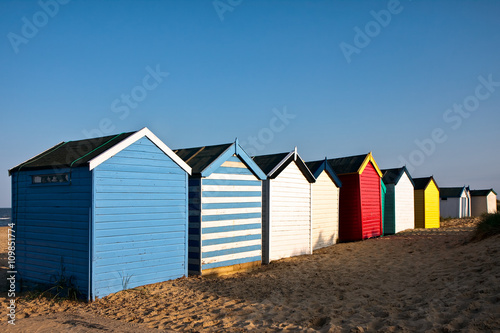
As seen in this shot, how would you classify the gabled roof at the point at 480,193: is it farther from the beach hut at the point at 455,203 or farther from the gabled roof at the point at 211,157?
the gabled roof at the point at 211,157

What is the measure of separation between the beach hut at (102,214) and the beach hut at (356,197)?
1063 centimetres

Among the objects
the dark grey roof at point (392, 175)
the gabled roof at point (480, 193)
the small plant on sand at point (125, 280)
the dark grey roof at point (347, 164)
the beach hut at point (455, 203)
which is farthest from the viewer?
the gabled roof at point (480, 193)

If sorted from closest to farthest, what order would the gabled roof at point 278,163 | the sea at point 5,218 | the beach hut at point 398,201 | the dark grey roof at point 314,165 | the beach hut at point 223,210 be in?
the beach hut at point 223,210 < the gabled roof at point 278,163 < the dark grey roof at point 314,165 < the beach hut at point 398,201 < the sea at point 5,218

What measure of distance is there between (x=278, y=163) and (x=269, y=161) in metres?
0.62

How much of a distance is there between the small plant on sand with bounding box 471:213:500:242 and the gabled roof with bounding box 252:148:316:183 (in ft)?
18.7

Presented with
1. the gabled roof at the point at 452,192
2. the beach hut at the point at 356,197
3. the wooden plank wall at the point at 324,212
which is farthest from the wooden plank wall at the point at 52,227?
the gabled roof at the point at 452,192

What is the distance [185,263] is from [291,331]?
4.66 m

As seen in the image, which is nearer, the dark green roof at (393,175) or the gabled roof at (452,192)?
the dark green roof at (393,175)

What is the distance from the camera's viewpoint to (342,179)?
63.7ft

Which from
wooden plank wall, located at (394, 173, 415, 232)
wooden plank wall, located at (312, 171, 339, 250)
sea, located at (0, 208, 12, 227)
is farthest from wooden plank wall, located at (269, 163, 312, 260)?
sea, located at (0, 208, 12, 227)

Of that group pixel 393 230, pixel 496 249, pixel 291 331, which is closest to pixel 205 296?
pixel 291 331

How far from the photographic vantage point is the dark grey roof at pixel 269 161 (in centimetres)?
1380

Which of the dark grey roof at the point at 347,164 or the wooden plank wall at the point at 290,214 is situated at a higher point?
the dark grey roof at the point at 347,164

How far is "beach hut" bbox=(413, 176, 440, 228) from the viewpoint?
26.4 m
